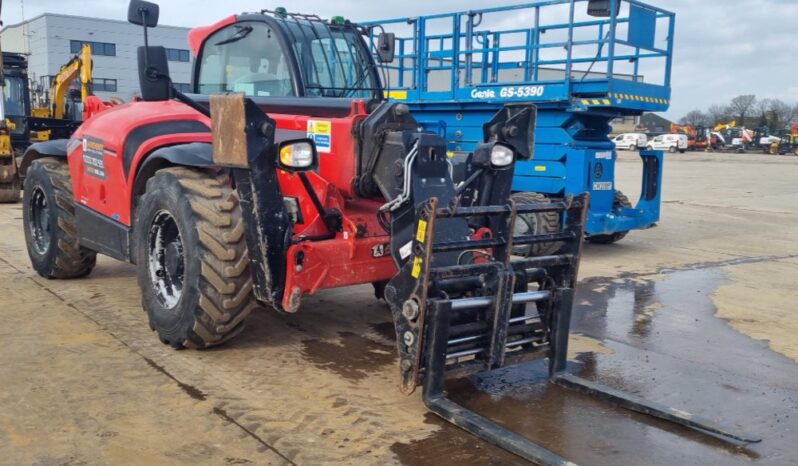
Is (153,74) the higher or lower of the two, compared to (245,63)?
lower

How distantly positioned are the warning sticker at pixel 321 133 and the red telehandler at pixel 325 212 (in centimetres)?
1

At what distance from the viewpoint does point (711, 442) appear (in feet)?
12.0

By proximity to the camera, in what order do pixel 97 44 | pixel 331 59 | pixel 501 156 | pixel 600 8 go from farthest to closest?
pixel 97 44 → pixel 600 8 → pixel 331 59 → pixel 501 156

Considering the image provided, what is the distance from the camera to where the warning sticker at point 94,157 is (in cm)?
576

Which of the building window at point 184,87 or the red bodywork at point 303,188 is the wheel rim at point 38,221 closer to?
the red bodywork at point 303,188

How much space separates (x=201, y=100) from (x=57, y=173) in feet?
6.55

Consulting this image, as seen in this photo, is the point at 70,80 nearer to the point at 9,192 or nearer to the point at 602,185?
the point at 9,192

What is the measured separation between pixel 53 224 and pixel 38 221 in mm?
694

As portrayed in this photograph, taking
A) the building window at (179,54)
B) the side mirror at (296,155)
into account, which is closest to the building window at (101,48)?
the building window at (179,54)

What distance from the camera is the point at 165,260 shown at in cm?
501

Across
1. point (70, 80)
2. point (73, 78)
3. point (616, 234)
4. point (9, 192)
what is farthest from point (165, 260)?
point (70, 80)

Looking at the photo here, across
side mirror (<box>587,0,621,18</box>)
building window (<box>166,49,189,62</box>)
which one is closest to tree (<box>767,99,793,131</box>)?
building window (<box>166,49,189,62</box>)

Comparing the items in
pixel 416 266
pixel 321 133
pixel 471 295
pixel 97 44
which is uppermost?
pixel 97 44

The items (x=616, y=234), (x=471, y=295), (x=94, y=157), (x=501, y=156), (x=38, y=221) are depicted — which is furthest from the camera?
(x=616, y=234)
